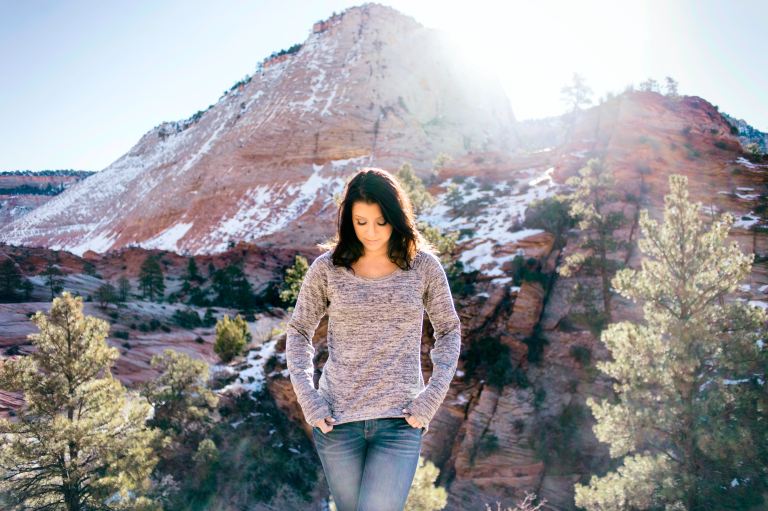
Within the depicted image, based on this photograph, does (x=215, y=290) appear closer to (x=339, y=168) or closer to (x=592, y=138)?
(x=339, y=168)

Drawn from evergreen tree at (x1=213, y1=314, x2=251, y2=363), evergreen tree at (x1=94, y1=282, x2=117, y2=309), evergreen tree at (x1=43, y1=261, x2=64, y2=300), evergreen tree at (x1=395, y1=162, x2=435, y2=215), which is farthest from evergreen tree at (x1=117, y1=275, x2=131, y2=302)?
evergreen tree at (x1=395, y1=162, x2=435, y2=215)

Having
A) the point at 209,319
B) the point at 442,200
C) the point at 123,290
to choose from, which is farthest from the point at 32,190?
the point at 442,200

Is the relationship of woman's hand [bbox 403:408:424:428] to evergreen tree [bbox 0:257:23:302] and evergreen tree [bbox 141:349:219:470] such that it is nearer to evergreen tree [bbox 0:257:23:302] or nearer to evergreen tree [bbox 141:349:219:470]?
evergreen tree [bbox 141:349:219:470]

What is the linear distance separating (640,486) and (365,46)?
239ft

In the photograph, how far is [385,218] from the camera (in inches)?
86.1

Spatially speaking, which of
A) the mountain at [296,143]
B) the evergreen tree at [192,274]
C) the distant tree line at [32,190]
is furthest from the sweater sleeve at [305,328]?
the distant tree line at [32,190]

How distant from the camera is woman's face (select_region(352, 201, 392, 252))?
2166mm

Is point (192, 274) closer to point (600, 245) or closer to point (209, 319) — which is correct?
point (209, 319)

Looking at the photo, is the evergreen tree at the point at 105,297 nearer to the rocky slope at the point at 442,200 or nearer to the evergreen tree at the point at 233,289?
the rocky slope at the point at 442,200

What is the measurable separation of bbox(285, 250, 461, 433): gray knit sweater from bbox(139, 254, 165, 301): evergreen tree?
40.2 meters

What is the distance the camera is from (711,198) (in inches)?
882

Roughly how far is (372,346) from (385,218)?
0.52 metres

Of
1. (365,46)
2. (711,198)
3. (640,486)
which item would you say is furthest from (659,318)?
(365,46)

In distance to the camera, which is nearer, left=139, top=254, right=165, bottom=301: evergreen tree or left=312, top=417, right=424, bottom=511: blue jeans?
left=312, top=417, right=424, bottom=511: blue jeans
